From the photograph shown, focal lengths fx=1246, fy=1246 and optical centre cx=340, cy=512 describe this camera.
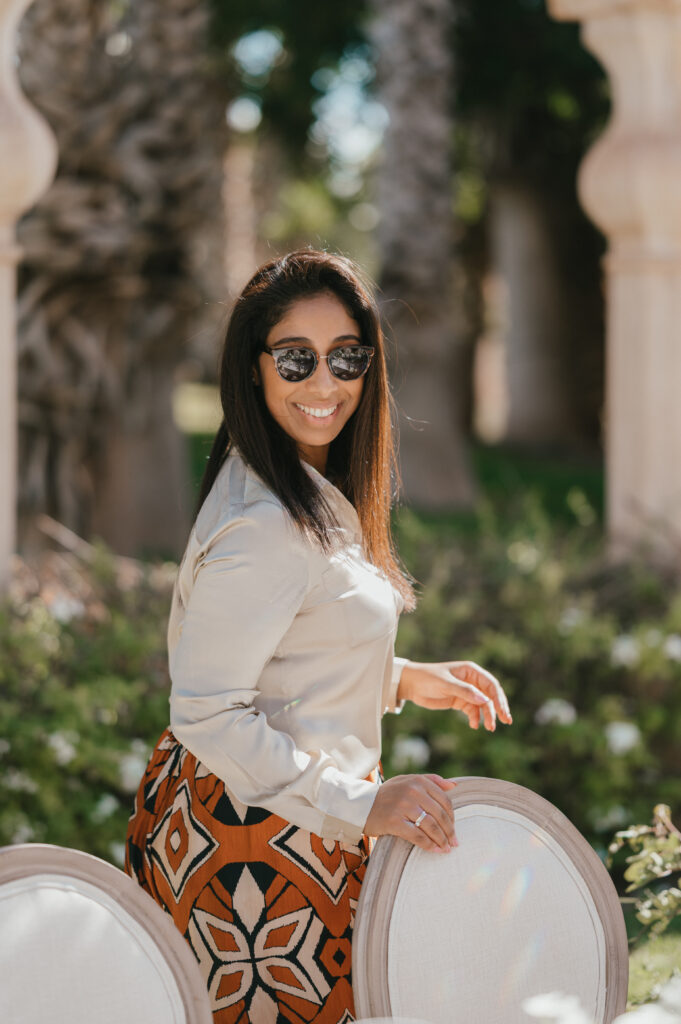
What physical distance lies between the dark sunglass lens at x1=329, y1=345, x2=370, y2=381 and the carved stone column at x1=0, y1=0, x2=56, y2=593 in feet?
8.04

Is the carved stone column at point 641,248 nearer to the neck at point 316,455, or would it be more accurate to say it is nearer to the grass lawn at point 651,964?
the grass lawn at point 651,964

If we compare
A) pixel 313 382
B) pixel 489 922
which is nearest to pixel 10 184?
pixel 313 382

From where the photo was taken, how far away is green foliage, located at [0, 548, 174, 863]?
374 centimetres

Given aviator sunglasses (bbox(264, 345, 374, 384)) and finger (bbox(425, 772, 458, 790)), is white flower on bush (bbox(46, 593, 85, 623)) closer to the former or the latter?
aviator sunglasses (bbox(264, 345, 374, 384))

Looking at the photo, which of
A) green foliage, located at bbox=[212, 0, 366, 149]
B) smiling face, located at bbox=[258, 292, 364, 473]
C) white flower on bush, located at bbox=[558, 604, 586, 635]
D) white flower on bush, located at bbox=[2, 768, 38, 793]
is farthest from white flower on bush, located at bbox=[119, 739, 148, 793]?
green foliage, located at bbox=[212, 0, 366, 149]

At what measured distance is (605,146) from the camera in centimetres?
514

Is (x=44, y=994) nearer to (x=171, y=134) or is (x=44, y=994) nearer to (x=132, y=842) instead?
(x=132, y=842)

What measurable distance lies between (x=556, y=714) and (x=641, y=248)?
6.77ft

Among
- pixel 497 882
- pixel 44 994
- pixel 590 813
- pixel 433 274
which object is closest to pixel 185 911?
pixel 44 994

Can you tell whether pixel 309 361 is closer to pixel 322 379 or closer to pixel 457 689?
pixel 322 379

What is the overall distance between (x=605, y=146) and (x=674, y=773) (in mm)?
2538

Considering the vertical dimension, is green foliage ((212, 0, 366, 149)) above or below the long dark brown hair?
above

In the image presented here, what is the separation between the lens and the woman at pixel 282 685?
78.2 inches

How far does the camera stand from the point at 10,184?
429 centimetres
